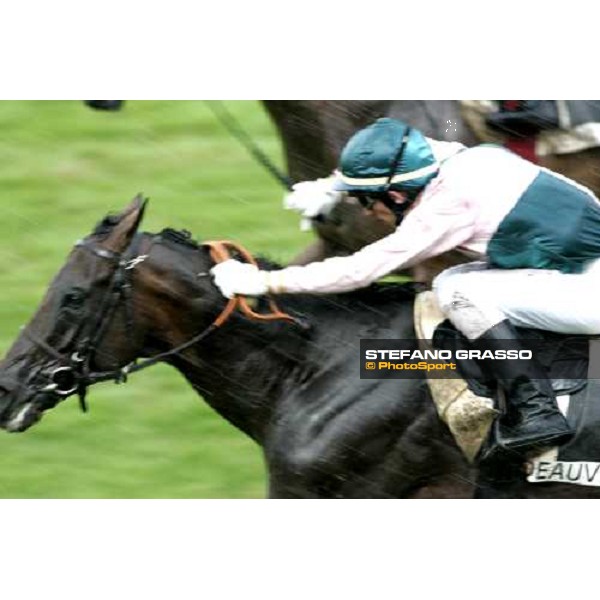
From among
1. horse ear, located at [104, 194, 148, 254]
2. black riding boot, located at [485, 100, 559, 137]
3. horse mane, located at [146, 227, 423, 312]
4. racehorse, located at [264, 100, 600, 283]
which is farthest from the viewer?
racehorse, located at [264, 100, 600, 283]

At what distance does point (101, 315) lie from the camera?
24.0 ft

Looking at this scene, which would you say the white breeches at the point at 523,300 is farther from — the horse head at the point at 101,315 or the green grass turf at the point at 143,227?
the green grass turf at the point at 143,227

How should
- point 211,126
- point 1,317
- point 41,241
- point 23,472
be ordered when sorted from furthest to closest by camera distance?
point 211,126, point 41,241, point 1,317, point 23,472

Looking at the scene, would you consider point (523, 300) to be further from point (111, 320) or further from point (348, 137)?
point (348, 137)

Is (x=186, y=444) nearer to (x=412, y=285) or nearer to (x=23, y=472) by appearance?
(x=23, y=472)

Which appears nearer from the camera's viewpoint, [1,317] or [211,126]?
[1,317]

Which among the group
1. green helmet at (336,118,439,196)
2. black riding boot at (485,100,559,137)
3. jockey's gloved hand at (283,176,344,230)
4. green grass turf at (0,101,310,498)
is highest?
green helmet at (336,118,439,196)

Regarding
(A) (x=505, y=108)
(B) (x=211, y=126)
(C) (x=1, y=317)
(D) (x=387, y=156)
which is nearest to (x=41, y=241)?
(C) (x=1, y=317)

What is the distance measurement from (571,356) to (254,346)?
1.23m

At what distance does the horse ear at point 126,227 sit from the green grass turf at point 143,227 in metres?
2.09

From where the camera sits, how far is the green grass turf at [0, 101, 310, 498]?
9.33m

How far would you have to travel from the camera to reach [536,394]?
7109 millimetres

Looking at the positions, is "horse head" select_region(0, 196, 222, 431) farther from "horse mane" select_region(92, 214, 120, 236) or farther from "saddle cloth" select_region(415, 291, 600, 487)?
"saddle cloth" select_region(415, 291, 600, 487)

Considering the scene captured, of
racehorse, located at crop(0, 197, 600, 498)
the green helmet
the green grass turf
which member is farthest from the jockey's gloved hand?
the green grass turf
